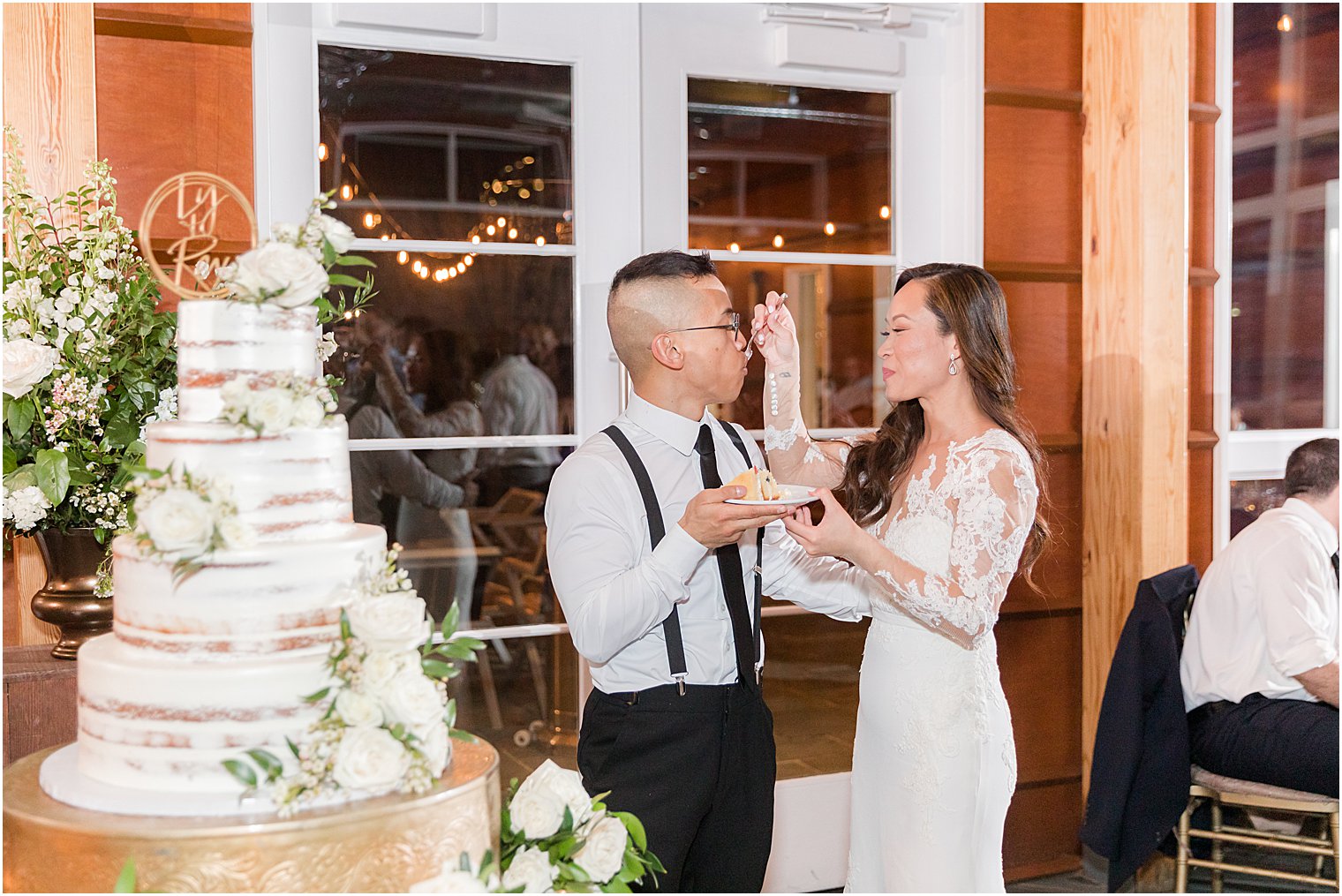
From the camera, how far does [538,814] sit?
1500 mm

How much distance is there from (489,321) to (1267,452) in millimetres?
2829

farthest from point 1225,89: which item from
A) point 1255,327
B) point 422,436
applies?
point 422,436

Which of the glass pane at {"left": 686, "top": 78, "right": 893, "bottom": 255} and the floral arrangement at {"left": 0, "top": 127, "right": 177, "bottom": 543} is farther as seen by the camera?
the glass pane at {"left": 686, "top": 78, "right": 893, "bottom": 255}

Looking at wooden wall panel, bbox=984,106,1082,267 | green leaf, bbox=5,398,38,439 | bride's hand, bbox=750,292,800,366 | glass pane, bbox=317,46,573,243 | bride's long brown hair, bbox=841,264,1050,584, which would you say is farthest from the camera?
wooden wall panel, bbox=984,106,1082,267

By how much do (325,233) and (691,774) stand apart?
1.25m

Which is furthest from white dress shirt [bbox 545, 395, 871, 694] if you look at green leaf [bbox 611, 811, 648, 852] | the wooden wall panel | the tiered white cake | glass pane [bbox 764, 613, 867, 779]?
the wooden wall panel

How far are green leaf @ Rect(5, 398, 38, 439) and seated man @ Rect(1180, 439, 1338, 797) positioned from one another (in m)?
3.01

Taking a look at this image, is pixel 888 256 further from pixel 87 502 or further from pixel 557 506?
pixel 87 502

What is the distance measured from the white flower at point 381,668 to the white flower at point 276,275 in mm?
447

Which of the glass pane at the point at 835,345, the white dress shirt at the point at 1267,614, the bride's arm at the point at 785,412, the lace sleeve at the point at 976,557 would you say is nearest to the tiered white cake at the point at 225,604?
the lace sleeve at the point at 976,557

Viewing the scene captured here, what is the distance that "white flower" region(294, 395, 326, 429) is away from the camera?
1.38 m

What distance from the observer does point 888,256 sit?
3.62 meters

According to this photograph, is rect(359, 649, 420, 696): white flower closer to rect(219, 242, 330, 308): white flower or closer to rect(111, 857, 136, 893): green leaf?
rect(111, 857, 136, 893): green leaf

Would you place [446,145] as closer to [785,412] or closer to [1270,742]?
[785,412]
